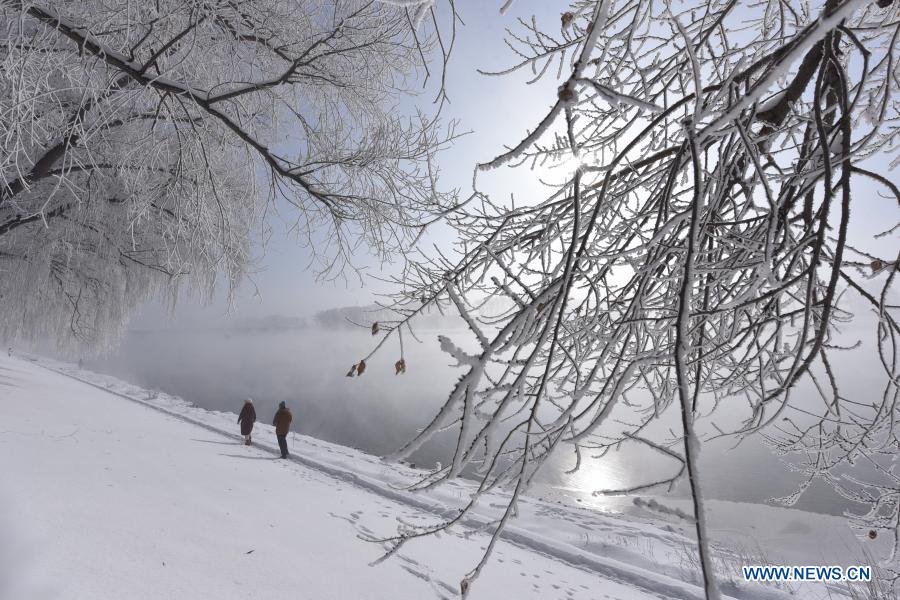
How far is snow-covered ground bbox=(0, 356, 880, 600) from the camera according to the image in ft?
7.04

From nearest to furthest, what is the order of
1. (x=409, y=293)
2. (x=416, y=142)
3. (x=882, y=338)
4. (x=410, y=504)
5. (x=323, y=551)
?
(x=882, y=338) < (x=409, y=293) < (x=323, y=551) < (x=416, y=142) < (x=410, y=504)

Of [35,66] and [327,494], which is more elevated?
[35,66]

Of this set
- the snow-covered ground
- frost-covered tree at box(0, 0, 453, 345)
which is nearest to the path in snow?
the snow-covered ground

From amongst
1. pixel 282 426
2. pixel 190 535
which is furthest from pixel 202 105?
pixel 282 426

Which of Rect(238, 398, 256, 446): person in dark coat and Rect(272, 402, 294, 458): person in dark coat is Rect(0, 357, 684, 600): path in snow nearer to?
Rect(272, 402, 294, 458): person in dark coat

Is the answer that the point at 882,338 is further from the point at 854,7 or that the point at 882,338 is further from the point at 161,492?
the point at 161,492

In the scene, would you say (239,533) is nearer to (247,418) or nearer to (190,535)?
(190,535)

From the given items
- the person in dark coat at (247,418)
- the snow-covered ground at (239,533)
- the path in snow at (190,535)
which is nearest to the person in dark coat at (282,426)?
the snow-covered ground at (239,533)

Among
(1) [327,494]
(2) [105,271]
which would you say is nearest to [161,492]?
(1) [327,494]

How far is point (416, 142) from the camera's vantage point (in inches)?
171

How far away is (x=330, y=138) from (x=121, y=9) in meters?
1.81

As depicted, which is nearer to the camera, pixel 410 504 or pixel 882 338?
pixel 882 338

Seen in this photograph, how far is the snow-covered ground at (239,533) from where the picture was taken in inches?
84.5

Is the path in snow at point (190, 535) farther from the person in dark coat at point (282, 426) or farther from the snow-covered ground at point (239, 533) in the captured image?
the person in dark coat at point (282, 426)
